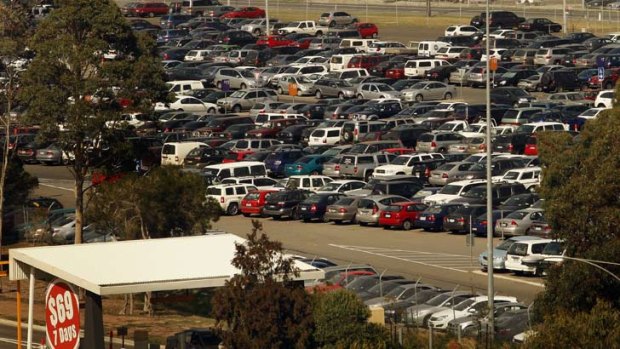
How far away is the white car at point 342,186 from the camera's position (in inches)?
2375

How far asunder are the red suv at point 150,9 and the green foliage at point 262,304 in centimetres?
9499

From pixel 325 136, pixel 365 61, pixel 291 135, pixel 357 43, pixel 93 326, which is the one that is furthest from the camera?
pixel 357 43

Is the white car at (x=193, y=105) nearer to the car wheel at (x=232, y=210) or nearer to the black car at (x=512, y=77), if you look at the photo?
the black car at (x=512, y=77)

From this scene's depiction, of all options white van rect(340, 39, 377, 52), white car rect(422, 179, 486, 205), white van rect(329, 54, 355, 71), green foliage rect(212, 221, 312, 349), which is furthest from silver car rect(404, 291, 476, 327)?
white van rect(340, 39, 377, 52)

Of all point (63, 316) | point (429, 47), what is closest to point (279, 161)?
point (429, 47)

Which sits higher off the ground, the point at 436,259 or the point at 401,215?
the point at 401,215

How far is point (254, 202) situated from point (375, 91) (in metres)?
28.3

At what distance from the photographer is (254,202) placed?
195 ft

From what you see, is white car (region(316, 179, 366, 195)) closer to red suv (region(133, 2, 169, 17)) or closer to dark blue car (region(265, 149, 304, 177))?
dark blue car (region(265, 149, 304, 177))

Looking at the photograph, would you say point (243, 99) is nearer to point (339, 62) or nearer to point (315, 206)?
point (339, 62)

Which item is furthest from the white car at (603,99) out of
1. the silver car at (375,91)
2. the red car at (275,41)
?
the red car at (275,41)

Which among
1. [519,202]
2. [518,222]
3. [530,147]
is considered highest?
[530,147]

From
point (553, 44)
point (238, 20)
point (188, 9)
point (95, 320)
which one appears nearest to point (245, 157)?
point (553, 44)

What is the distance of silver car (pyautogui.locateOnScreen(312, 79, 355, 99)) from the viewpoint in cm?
8844
